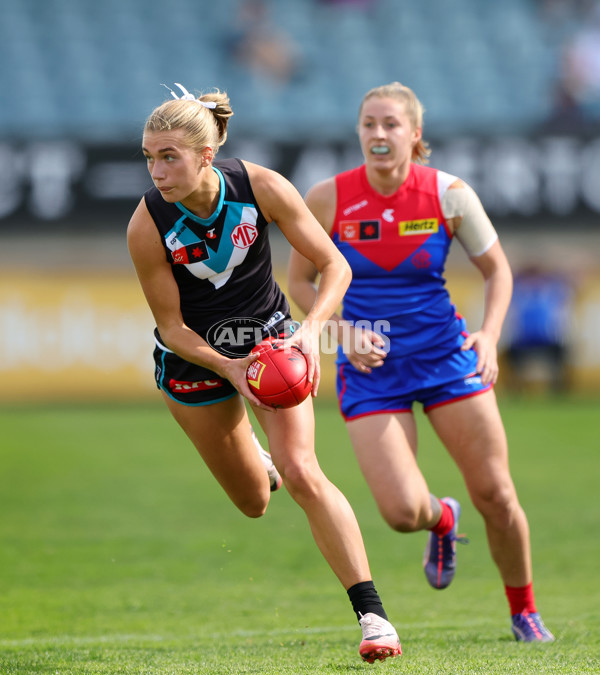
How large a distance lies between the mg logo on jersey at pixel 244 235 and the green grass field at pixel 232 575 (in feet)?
5.68

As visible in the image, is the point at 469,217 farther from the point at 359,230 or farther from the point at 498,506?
the point at 498,506

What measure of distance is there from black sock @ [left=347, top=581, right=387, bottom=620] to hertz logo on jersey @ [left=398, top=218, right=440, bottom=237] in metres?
1.78

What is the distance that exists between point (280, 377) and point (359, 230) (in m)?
1.34

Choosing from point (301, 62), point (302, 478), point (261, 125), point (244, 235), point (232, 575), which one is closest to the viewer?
point (302, 478)

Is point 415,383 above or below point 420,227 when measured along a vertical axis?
below

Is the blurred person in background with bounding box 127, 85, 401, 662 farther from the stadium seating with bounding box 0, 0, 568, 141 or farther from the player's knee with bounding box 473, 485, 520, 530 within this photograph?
the stadium seating with bounding box 0, 0, 568, 141

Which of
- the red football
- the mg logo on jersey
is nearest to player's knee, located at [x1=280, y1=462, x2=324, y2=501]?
the red football

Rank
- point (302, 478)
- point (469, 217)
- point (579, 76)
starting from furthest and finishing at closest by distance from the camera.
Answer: point (579, 76)
point (469, 217)
point (302, 478)

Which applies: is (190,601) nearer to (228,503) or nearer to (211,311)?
(211,311)

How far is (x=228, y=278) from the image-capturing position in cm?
446

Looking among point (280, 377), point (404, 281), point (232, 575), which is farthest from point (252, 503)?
point (232, 575)

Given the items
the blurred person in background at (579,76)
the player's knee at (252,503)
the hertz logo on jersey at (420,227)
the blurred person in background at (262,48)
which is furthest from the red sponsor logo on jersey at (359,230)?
the blurred person in background at (262,48)

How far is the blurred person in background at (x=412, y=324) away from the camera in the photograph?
4.96 m

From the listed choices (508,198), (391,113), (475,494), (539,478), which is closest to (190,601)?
(475,494)
